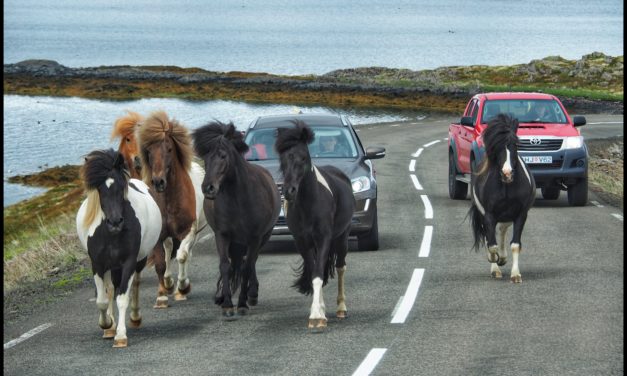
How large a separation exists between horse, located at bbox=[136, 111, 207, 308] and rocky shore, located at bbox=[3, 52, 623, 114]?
5505cm

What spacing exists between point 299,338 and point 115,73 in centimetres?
9142

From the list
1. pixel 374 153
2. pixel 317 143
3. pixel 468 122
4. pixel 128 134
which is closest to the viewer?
pixel 128 134

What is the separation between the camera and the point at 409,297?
42.4ft

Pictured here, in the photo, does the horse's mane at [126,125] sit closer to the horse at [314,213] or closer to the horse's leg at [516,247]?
the horse at [314,213]

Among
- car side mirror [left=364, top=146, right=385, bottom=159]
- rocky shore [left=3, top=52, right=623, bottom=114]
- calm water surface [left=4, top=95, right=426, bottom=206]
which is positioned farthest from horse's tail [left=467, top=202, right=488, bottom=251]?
rocky shore [left=3, top=52, right=623, bottom=114]

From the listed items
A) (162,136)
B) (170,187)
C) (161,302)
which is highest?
(162,136)

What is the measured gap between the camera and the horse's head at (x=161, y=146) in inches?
492

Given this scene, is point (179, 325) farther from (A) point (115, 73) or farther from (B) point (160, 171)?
(A) point (115, 73)

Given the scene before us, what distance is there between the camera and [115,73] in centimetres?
9962

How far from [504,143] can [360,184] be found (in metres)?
2.69

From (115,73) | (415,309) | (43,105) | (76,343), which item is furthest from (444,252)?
(115,73)

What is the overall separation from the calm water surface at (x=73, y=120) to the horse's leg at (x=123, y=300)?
36299mm

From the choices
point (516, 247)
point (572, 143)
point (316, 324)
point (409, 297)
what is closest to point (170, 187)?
point (316, 324)

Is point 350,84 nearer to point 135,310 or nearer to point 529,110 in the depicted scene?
point 529,110
